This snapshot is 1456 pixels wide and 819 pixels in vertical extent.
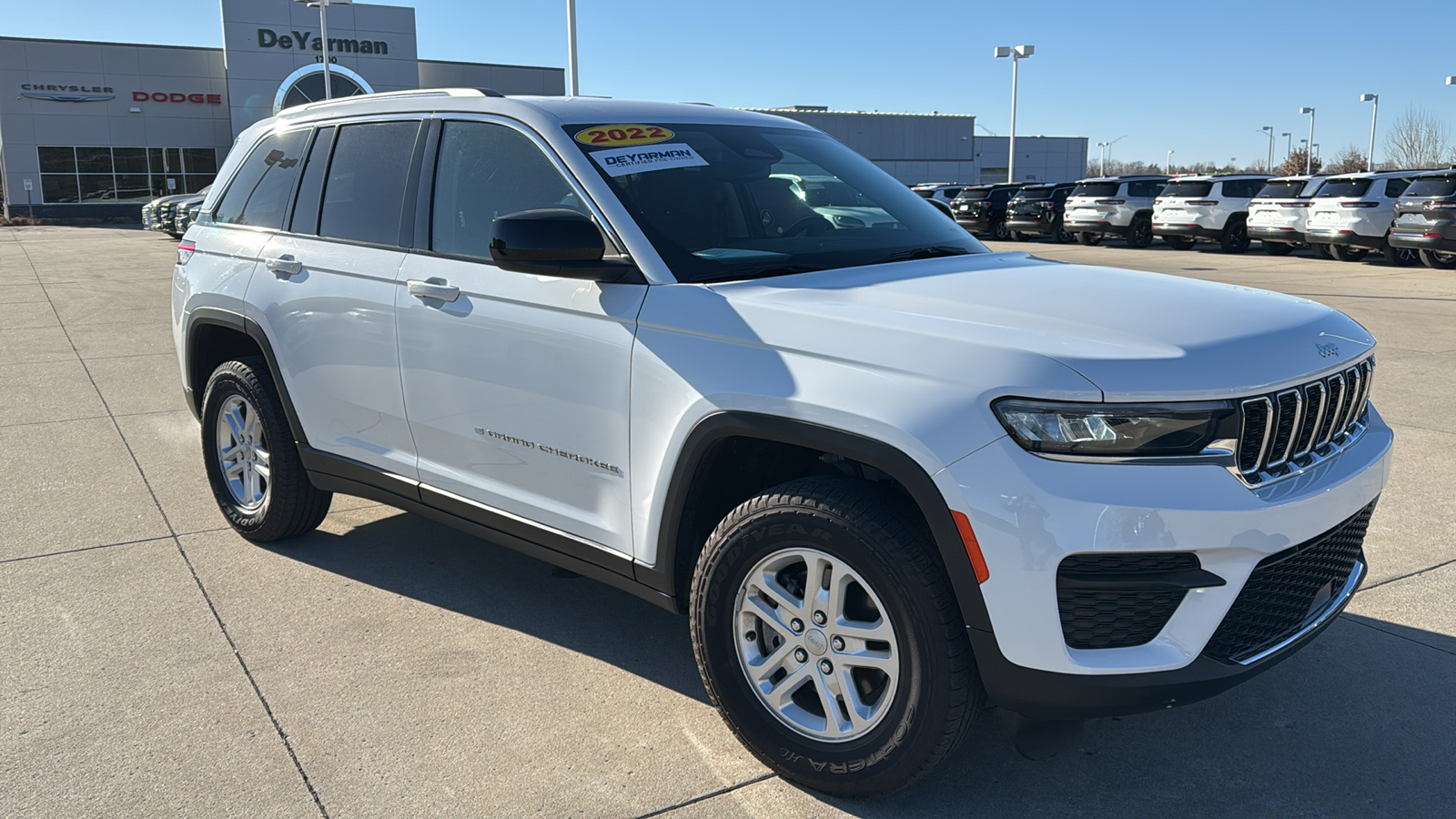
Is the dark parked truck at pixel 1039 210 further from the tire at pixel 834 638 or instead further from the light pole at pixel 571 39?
the tire at pixel 834 638

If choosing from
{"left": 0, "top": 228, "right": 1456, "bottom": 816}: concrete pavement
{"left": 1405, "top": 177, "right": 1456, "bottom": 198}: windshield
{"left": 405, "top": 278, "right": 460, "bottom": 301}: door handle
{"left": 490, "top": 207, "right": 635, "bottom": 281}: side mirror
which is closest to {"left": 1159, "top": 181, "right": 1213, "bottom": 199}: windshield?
{"left": 1405, "top": 177, "right": 1456, "bottom": 198}: windshield

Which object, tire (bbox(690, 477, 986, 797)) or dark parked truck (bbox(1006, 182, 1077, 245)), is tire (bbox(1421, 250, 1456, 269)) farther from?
tire (bbox(690, 477, 986, 797))

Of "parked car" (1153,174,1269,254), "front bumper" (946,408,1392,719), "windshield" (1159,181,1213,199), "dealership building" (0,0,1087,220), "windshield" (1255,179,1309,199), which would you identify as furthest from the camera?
"dealership building" (0,0,1087,220)

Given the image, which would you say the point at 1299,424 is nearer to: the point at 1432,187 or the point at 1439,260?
the point at 1432,187

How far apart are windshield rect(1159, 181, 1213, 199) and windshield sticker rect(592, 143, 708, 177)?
2327 cm

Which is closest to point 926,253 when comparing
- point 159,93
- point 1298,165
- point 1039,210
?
point 1039,210

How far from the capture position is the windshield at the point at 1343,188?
20.6m

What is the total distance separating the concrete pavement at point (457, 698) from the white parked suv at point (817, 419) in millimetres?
238

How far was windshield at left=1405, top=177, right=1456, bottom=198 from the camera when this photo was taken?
17953 millimetres

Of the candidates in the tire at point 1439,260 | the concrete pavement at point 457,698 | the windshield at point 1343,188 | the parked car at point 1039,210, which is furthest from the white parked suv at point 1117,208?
the concrete pavement at point 457,698

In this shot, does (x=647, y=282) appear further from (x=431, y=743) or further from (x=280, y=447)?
(x=280, y=447)

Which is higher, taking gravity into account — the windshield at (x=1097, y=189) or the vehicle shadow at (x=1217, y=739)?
the windshield at (x=1097, y=189)

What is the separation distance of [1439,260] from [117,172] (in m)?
47.8

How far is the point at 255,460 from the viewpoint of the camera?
4.89m
